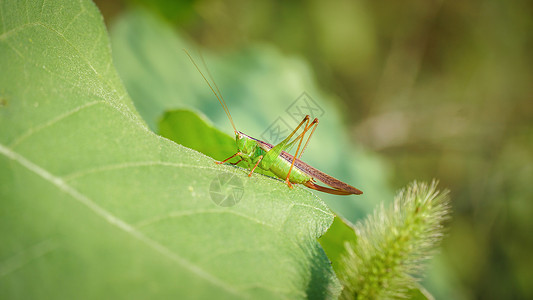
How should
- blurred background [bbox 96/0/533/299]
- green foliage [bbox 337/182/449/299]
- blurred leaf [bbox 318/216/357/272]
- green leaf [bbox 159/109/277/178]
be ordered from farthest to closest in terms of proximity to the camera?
blurred background [bbox 96/0/533/299] → green leaf [bbox 159/109/277/178] → blurred leaf [bbox 318/216/357/272] → green foliage [bbox 337/182/449/299]

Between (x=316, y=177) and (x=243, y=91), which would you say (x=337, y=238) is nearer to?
(x=316, y=177)

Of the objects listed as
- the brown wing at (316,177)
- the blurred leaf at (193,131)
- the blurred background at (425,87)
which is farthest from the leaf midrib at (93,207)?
the blurred background at (425,87)

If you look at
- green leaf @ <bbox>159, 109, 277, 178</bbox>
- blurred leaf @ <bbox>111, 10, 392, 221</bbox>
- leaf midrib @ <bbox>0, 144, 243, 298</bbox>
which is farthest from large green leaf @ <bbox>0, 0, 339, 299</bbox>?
blurred leaf @ <bbox>111, 10, 392, 221</bbox>

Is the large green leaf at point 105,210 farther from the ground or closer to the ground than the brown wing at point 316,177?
closer to the ground

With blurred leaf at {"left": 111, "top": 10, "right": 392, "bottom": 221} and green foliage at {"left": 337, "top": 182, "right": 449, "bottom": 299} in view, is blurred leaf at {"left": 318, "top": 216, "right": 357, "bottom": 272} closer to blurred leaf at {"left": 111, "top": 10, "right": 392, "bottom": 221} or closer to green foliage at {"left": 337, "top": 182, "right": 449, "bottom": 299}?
green foliage at {"left": 337, "top": 182, "right": 449, "bottom": 299}

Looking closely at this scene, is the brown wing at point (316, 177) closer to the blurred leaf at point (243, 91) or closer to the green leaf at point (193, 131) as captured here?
the green leaf at point (193, 131)

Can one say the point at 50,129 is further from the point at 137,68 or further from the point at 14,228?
the point at 137,68

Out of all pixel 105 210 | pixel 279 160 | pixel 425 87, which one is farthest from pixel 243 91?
pixel 425 87
